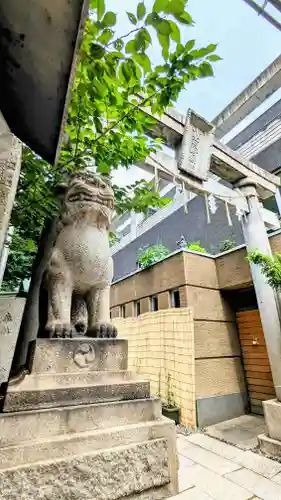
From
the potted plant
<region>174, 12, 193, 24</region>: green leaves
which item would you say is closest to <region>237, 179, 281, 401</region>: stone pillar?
the potted plant

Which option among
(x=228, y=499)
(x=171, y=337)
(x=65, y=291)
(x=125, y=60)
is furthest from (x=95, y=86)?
(x=171, y=337)

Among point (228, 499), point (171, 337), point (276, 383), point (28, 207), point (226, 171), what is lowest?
point (228, 499)

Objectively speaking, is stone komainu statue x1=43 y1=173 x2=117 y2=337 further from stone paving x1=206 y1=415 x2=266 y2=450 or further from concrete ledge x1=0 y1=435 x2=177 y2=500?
stone paving x1=206 y1=415 x2=266 y2=450

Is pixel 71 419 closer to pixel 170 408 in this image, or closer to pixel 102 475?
pixel 102 475

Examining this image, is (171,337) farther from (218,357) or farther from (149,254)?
(149,254)

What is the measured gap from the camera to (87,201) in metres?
1.81

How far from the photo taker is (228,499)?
2.20m

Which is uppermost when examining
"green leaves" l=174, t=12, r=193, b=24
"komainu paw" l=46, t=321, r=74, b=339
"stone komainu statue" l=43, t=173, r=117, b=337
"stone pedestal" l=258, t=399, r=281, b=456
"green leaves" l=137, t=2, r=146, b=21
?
"green leaves" l=137, t=2, r=146, b=21

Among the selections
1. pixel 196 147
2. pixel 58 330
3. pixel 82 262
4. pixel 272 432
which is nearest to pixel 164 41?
pixel 82 262

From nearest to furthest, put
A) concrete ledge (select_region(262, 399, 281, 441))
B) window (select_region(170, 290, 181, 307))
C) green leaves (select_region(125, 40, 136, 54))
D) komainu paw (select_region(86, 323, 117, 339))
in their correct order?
green leaves (select_region(125, 40, 136, 54)) < komainu paw (select_region(86, 323, 117, 339)) < concrete ledge (select_region(262, 399, 281, 441)) < window (select_region(170, 290, 181, 307))

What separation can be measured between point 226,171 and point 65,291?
452 cm

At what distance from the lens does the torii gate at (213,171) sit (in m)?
4.05

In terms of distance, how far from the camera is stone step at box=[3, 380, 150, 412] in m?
1.22

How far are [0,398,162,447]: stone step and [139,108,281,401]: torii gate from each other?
10.8ft
